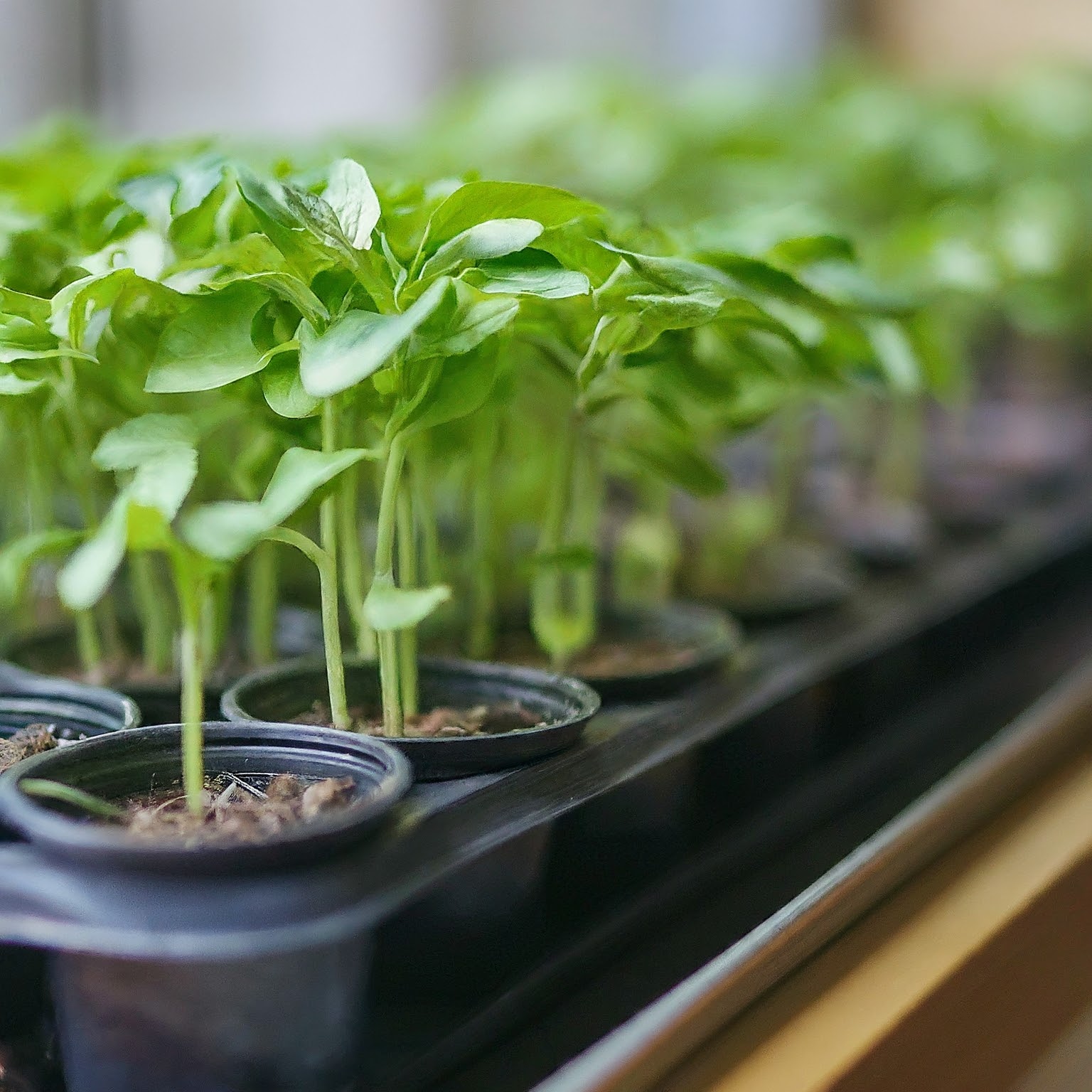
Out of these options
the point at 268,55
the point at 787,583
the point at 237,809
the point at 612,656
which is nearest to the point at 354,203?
the point at 237,809

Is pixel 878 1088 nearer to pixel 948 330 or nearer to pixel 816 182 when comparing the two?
pixel 948 330

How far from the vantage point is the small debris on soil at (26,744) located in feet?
2.08

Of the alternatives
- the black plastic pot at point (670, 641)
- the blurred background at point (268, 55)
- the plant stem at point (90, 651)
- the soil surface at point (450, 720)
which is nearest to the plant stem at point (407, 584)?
the soil surface at point (450, 720)

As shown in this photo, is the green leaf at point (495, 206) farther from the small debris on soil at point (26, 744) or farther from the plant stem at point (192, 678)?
the small debris on soil at point (26, 744)

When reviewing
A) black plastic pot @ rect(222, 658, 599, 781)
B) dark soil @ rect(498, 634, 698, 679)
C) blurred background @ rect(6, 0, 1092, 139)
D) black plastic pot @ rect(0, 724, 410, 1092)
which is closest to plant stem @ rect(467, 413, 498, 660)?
dark soil @ rect(498, 634, 698, 679)

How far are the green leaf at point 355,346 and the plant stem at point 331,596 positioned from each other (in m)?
0.08

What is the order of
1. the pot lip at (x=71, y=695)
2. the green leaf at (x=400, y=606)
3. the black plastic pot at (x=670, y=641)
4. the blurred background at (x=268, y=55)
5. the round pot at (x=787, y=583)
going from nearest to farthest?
the green leaf at (x=400, y=606)
the pot lip at (x=71, y=695)
the black plastic pot at (x=670, y=641)
the round pot at (x=787, y=583)
the blurred background at (x=268, y=55)

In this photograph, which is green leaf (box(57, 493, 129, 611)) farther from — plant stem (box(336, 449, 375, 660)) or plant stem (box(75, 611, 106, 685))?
plant stem (box(75, 611, 106, 685))

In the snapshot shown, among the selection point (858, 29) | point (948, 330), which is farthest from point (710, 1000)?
point (858, 29)

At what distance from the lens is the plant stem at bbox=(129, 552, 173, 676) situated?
82 cm

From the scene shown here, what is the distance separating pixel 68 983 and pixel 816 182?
4.66 feet

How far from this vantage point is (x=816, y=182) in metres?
1.64

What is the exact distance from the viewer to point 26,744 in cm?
64

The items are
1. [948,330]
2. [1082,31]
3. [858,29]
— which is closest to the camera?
[948,330]
